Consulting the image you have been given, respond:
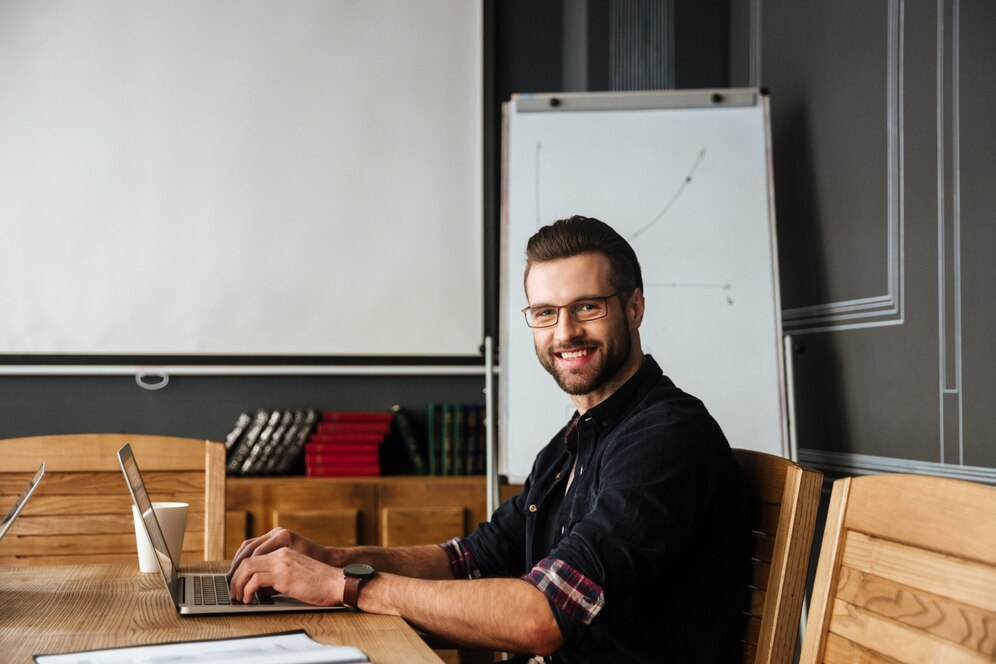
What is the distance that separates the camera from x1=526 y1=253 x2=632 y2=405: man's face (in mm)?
1479

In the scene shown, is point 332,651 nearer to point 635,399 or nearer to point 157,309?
point 635,399

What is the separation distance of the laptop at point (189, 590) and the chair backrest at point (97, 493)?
0.48 meters

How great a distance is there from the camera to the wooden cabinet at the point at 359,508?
2791 mm

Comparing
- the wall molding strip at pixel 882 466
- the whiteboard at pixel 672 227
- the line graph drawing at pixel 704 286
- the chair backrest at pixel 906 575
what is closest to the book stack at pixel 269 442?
the whiteboard at pixel 672 227

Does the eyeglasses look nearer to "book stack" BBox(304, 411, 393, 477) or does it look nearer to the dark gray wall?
the dark gray wall

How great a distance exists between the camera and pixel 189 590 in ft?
4.09

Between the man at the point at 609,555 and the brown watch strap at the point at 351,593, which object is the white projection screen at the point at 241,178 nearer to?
the man at the point at 609,555

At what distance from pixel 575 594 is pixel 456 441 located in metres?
1.91

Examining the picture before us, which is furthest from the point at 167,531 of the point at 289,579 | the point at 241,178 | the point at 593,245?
the point at 241,178

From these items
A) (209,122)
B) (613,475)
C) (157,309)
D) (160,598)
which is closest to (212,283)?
(157,309)

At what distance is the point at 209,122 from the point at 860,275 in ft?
7.48

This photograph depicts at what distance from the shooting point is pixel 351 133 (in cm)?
323

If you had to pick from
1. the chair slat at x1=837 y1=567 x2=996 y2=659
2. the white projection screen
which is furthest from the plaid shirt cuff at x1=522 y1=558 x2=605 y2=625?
the white projection screen

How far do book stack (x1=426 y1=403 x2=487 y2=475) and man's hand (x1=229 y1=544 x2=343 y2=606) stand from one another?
1808mm
